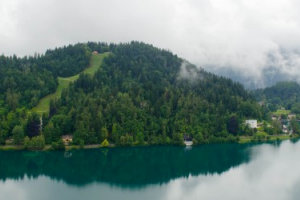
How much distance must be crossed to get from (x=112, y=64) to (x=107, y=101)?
42731 mm

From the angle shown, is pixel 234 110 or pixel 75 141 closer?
pixel 75 141

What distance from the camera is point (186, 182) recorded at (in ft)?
170

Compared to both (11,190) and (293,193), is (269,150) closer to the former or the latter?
(293,193)

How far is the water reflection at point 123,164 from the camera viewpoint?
53.3 m

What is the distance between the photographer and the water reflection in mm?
53344

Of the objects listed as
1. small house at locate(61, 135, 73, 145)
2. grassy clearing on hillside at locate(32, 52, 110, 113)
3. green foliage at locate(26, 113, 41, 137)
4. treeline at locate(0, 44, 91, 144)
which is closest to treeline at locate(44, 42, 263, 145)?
small house at locate(61, 135, 73, 145)

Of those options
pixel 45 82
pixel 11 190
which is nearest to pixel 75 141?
pixel 11 190

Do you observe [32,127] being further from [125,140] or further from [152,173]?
[152,173]

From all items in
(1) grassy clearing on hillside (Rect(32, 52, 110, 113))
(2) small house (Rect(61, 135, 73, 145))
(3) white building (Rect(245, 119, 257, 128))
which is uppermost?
(1) grassy clearing on hillside (Rect(32, 52, 110, 113))

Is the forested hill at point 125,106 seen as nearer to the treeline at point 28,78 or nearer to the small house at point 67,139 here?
the treeline at point 28,78

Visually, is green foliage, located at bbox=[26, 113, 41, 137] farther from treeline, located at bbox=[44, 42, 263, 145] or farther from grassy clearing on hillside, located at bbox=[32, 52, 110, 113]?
grassy clearing on hillside, located at bbox=[32, 52, 110, 113]

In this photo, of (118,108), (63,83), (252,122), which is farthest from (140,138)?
(63,83)

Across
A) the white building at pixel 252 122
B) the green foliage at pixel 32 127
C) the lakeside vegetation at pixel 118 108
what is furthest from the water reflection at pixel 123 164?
the white building at pixel 252 122

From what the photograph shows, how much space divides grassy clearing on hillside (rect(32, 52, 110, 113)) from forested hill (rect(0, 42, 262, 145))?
75.5 inches
